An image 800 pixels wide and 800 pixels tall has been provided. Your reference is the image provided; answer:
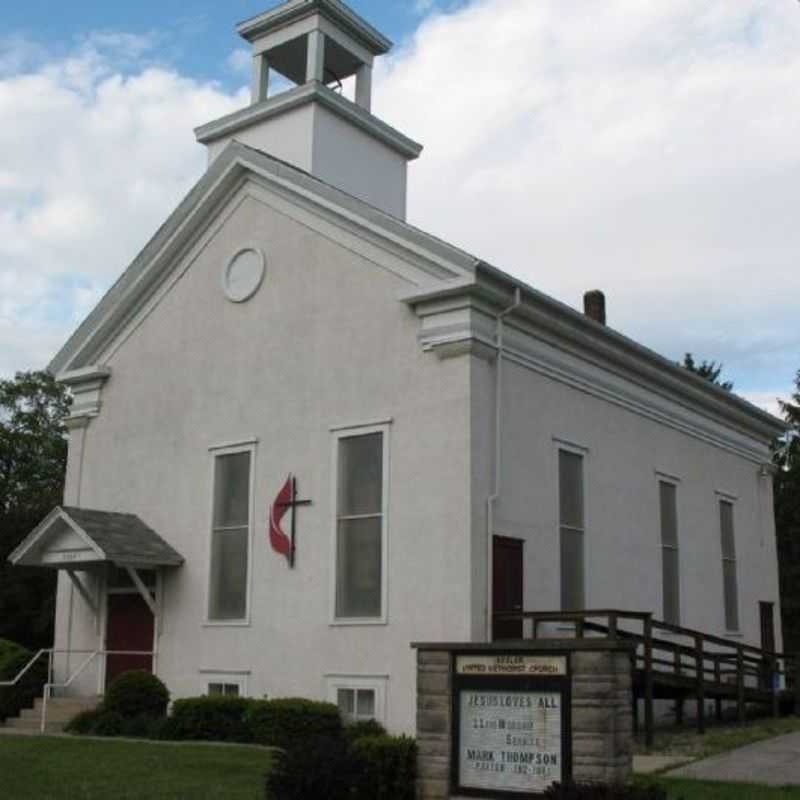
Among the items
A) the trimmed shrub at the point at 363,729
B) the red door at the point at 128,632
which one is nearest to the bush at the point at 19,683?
the red door at the point at 128,632

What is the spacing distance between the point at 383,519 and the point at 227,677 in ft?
13.4

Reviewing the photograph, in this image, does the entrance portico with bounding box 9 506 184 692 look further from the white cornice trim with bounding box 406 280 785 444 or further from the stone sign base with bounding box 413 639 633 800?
the stone sign base with bounding box 413 639 633 800

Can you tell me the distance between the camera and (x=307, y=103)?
23.1m

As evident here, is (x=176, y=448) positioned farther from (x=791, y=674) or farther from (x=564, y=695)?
(x=791, y=674)

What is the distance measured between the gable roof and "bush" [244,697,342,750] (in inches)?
248

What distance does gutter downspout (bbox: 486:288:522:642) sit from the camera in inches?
677

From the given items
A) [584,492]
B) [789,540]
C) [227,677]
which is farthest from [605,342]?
[789,540]

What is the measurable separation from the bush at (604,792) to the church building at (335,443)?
7427mm

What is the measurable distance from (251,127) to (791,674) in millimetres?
16167

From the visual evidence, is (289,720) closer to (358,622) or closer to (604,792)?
(358,622)

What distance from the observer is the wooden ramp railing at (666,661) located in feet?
55.5

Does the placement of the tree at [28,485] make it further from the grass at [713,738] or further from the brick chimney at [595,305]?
the grass at [713,738]

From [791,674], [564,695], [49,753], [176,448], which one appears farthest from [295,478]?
[791,674]

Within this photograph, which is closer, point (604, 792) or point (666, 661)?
point (604, 792)
